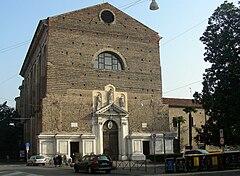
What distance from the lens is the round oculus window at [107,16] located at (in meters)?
46.0

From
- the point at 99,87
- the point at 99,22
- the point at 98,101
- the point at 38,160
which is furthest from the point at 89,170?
the point at 99,22

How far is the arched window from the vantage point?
44938 millimetres

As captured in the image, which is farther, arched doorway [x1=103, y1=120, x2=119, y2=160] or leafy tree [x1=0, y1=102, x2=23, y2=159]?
leafy tree [x1=0, y1=102, x2=23, y2=159]

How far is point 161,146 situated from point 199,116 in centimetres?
1529

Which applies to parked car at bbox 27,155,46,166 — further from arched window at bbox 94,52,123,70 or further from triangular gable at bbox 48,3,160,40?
triangular gable at bbox 48,3,160,40

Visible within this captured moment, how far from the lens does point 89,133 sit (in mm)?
42219

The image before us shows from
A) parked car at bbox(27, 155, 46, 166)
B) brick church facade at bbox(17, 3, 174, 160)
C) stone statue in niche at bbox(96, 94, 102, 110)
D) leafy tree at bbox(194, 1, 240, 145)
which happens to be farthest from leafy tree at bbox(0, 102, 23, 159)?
leafy tree at bbox(194, 1, 240, 145)

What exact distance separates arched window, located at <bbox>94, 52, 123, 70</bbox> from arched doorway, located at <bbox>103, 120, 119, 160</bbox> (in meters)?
6.59

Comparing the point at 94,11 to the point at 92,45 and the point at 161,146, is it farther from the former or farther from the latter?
the point at 161,146

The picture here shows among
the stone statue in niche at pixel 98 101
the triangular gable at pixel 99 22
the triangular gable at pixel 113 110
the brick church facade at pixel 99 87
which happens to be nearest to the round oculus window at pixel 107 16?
the brick church facade at pixel 99 87

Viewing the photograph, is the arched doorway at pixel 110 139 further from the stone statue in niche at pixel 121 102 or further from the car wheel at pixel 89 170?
the car wheel at pixel 89 170

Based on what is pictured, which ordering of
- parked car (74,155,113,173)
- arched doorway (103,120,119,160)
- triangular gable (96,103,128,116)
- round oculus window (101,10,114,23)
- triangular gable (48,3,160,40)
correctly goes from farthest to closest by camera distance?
round oculus window (101,10,114,23), triangular gable (48,3,160,40), arched doorway (103,120,119,160), triangular gable (96,103,128,116), parked car (74,155,113,173)

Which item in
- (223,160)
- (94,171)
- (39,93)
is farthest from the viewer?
(39,93)

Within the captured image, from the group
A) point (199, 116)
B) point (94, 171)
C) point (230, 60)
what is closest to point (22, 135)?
point (199, 116)
